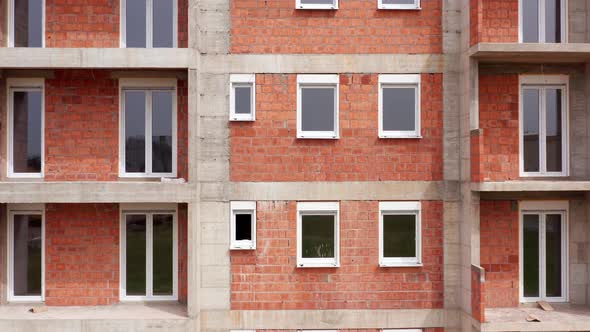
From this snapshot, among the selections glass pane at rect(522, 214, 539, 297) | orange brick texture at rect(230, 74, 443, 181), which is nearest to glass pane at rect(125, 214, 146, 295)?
orange brick texture at rect(230, 74, 443, 181)

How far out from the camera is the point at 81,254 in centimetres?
1089

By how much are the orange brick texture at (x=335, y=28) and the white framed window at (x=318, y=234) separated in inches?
130

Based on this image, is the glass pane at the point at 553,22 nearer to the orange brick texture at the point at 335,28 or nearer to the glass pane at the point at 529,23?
the glass pane at the point at 529,23

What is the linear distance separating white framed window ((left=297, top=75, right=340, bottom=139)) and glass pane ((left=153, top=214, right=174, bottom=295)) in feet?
11.5

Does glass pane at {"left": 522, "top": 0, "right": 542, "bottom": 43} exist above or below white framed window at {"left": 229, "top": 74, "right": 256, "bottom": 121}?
above

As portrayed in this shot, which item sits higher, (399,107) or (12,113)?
(399,107)

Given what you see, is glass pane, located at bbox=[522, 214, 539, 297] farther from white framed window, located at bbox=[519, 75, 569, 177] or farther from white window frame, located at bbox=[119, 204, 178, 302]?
white window frame, located at bbox=[119, 204, 178, 302]

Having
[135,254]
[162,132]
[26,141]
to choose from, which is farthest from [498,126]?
[26,141]

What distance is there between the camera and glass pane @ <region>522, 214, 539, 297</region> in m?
11.1

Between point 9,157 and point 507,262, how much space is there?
10825 mm

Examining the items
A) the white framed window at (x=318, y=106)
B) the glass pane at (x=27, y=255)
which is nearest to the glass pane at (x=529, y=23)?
the white framed window at (x=318, y=106)

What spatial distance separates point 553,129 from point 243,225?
22.9ft

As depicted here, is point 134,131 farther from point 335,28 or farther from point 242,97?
point 335,28

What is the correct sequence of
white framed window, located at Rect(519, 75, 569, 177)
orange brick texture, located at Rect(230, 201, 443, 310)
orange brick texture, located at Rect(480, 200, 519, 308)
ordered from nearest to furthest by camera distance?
orange brick texture, located at Rect(230, 201, 443, 310) → orange brick texture, located at Rect(480, 200, 519, 308) → white framed window, located at Rect(519, 75, 569, 177)
